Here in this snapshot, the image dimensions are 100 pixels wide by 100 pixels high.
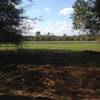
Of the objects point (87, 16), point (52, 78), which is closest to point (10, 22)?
point (52, 78)

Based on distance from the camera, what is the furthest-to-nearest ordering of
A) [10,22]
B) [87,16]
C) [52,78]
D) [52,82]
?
[87,16] < [10,22] < [52,78] < [52,82]

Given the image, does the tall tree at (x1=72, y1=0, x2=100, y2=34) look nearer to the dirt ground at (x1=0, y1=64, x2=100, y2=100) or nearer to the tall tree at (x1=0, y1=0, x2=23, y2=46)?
the tall tree at (x1=0, y1=0, x2=23, y2=46)

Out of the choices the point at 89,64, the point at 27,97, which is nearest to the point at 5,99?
the point at 27,97

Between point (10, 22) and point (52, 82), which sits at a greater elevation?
point (10, 22)

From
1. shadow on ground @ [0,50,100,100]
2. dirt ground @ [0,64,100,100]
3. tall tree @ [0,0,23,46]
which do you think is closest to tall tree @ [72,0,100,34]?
tall tree @ [0,0,23,46]

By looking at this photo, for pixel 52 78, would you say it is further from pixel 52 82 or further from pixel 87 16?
pixel 87 16

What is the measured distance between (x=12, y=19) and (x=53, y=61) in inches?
161

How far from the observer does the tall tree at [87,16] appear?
2528 centimetres

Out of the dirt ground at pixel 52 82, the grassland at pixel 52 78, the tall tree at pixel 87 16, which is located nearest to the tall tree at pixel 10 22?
the grassland at pixel 52 78

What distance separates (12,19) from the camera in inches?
776

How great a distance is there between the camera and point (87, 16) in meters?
27.1

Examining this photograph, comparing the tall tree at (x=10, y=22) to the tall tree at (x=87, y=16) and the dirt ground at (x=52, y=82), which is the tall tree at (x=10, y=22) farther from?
the tall tree at (x=87, y=16)

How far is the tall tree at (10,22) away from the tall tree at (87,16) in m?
6.54

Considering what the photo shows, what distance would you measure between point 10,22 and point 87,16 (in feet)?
30.1
